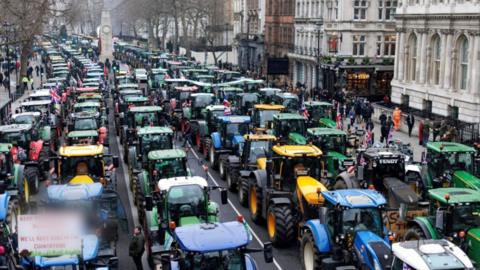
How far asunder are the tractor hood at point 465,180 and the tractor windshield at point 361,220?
579 cm

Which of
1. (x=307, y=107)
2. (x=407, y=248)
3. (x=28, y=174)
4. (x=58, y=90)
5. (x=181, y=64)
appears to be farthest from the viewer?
(x=181, y=64)

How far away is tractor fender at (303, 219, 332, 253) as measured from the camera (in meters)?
14.2

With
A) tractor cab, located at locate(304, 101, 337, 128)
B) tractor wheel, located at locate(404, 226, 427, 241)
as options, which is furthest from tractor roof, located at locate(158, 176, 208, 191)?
tractor cab, located at locate(304, 101, 337, 128)

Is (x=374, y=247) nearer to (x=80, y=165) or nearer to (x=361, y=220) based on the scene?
(x=361, y=220)

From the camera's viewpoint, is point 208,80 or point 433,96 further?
point 208,80

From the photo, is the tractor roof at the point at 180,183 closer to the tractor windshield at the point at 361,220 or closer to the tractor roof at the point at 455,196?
the tractor windshield at the point at 361,220

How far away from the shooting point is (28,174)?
74.2 ft

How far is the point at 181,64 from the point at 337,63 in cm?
1925

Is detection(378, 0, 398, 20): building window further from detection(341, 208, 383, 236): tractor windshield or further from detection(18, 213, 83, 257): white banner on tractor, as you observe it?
detection(18, 213, 83, 257): white banner on tractor

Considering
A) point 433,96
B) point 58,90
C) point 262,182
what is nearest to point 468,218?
point 262,182

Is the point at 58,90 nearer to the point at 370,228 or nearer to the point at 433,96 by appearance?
the point at 433,96

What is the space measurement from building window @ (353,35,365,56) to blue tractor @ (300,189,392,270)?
42045 millimetres

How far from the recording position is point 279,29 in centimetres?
7319

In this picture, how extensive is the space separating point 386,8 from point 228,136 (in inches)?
1290
